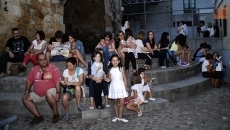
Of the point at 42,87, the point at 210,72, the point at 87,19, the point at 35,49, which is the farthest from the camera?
the point at 87,19

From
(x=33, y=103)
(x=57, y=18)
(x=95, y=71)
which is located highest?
(x=57, y=18)

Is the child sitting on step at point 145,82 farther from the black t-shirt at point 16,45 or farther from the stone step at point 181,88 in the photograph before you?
the black t-shirt at point 16,45

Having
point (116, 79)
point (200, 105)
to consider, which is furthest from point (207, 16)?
point (116, 79)

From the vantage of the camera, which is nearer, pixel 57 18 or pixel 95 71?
pixel 95 71

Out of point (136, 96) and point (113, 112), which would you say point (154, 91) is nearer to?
point (136, 96)

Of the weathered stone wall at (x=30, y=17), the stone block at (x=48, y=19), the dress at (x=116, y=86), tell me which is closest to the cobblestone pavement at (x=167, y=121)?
the dress at (x=116, y=86)

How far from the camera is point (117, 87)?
5.22m

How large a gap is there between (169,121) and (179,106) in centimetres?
126

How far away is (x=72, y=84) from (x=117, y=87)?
2.99ft

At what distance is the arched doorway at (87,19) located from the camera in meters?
Result: 13.4

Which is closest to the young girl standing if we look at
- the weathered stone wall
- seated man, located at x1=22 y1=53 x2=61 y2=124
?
seated man, located at x1=22 y1=53 x2=61 y2=124

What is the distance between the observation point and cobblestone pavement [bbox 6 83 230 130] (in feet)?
15.8

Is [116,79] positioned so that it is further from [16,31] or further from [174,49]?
[174,49]

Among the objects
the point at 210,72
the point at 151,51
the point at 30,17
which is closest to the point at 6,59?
the point at 30,17
